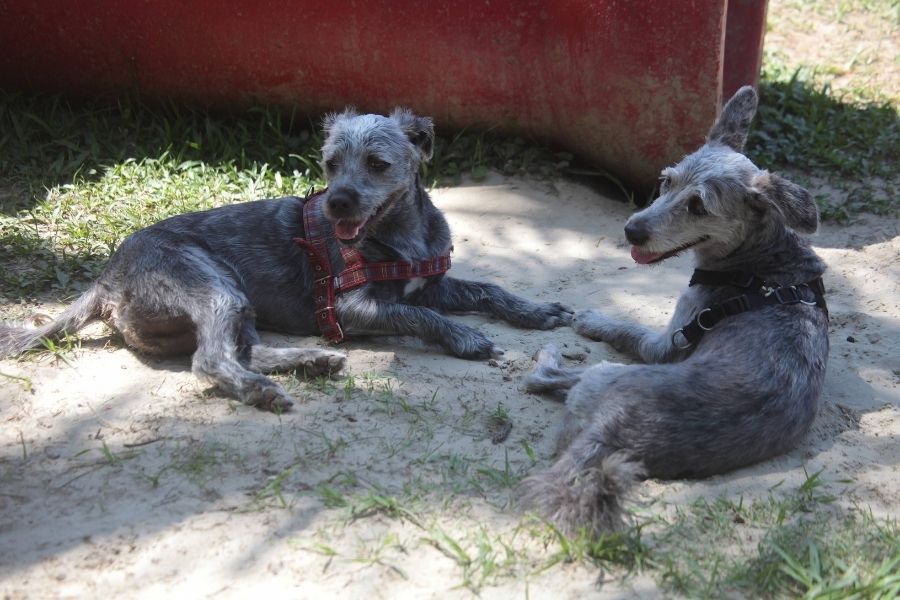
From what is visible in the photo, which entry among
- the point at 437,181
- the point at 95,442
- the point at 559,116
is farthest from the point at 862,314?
the point at 95,442

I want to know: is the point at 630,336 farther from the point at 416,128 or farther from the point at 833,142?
the point at 833,142

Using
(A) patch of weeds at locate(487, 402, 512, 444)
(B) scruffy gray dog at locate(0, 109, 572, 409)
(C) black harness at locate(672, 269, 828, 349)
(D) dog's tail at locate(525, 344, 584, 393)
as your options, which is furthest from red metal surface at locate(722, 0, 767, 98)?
(A) patch of weeds at locate(487, 402, 512, 444)

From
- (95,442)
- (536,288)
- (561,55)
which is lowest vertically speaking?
(536,288)

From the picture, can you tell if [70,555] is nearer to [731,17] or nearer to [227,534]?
[227,534]

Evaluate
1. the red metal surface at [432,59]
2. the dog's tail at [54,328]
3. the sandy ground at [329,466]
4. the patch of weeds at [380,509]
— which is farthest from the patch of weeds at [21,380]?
the red metal surface at [432,59]

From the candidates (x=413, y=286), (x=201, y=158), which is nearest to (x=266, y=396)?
(x=413, y=286)

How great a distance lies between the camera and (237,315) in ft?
14.8

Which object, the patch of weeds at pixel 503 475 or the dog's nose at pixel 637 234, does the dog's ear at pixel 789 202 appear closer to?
the dog's nose at pixel 637 234

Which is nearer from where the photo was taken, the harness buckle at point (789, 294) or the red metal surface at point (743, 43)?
the harness buckle at point (789, 294)

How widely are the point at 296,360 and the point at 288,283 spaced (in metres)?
0.63

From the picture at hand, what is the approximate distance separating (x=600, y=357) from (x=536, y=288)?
3.01ft

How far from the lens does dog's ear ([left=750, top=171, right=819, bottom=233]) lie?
13.1 feet

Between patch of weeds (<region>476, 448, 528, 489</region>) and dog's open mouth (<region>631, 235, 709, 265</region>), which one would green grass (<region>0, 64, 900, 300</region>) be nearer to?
dog's open mouth (<region>631, 235, 709, 265</region>)

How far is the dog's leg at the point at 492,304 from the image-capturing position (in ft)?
16.8
